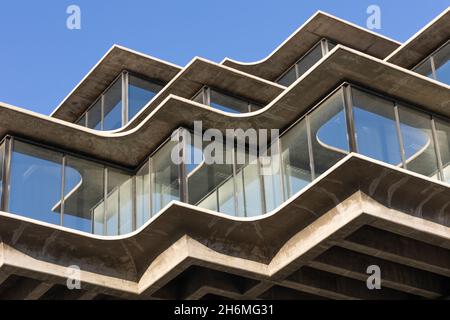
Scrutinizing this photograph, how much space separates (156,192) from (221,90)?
7748 millimetres

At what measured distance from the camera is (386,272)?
1313 inches

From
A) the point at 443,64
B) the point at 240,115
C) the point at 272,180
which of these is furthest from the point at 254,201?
the point at 443,64

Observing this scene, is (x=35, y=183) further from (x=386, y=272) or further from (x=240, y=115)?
(x=386, y=272)

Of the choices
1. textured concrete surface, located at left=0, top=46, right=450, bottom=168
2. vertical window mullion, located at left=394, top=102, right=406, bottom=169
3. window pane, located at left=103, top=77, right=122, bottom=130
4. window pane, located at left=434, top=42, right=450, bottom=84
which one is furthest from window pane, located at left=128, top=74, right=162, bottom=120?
vertical window mullion, located at left=394, top=102, right=406, bottom=169

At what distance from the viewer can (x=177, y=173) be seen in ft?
109

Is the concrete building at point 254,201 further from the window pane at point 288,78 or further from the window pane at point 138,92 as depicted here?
the window pane at point 288,78

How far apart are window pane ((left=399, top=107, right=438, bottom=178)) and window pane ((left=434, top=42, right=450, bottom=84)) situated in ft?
17.3

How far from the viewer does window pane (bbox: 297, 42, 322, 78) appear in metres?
47.5

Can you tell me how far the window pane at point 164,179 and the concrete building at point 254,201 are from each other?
0.06 m

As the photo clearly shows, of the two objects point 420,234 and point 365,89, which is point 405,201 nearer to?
point 420,234

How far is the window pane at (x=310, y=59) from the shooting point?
47.5 metres

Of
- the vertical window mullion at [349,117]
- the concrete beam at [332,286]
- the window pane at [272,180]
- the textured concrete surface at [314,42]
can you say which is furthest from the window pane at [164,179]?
the textured concrete surface at [314,42]

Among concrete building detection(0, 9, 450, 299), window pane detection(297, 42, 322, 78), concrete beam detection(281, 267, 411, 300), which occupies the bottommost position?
concrete beam detection(281, 267, 411, 300)

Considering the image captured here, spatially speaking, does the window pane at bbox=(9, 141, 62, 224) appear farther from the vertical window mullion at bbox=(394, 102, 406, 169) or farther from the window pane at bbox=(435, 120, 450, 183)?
the window pane at bbox=(435, 120, 450, 183)
